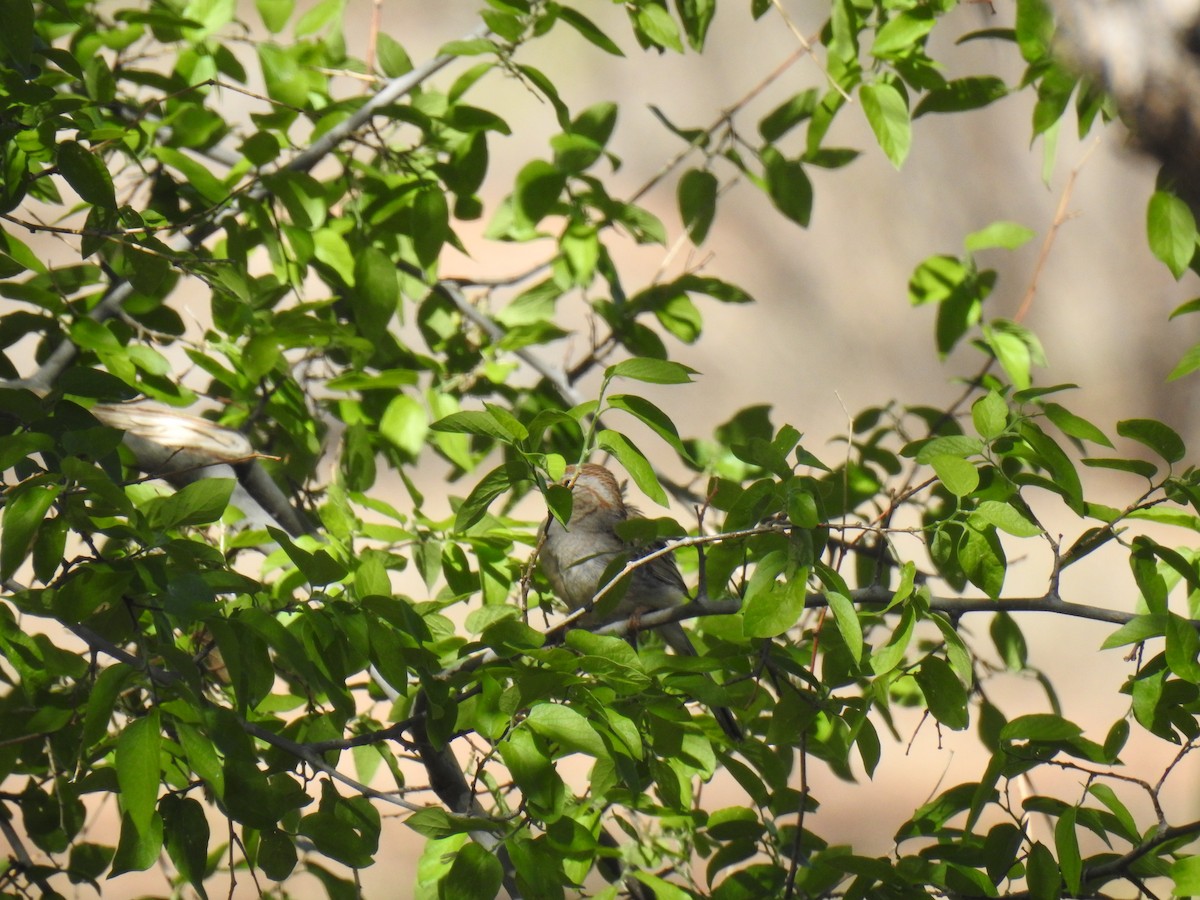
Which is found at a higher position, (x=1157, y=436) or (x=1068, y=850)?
(x=1157, y=436)

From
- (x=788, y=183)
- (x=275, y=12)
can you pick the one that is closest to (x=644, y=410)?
(x=788, y=183)

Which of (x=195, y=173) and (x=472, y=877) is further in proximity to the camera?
(x=195, y=173)

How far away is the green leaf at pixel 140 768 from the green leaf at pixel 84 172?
44 centimetres

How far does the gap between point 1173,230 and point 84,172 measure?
104cm

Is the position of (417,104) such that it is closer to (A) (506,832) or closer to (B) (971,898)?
(A) (506,832)

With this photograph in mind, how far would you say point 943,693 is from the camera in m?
0.94

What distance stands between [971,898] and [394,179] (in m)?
1.03

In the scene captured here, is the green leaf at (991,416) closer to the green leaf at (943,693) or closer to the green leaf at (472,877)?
the green leaf at (943,693)

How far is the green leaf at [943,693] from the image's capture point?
934 mm

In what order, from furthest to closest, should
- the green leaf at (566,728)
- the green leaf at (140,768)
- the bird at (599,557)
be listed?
the bird at (599,557)
the green leaf at (566,728)
the green leaf at (140,768)

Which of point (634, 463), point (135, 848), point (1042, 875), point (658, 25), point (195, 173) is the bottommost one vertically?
point (135, 848)

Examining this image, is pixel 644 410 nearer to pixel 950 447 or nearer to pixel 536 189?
pixel 950 447

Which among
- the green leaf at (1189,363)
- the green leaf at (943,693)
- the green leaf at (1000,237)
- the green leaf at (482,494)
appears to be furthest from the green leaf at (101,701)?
the green leaf at (1000,237)

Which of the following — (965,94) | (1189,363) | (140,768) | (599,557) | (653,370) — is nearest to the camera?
(140,768)
